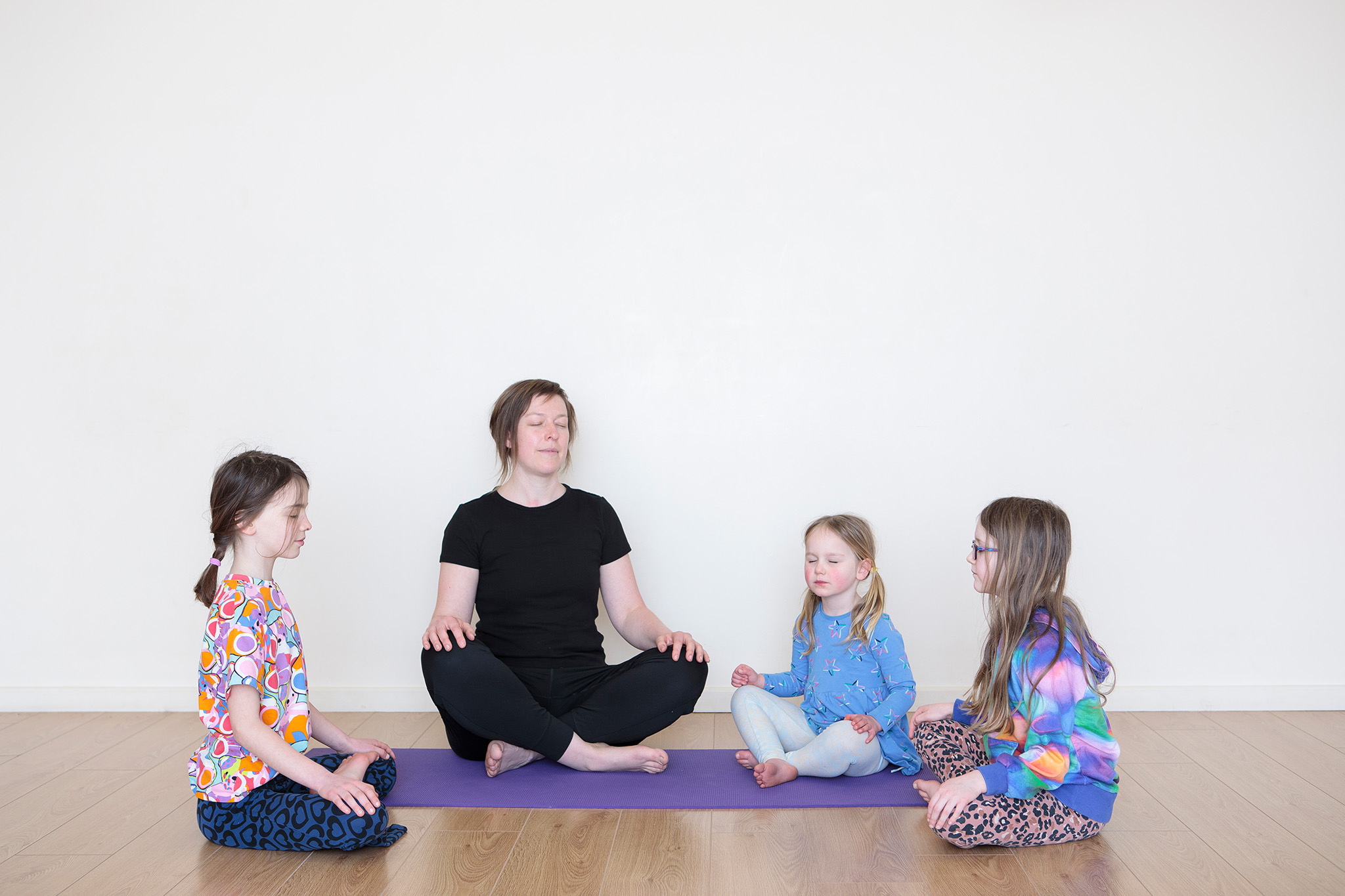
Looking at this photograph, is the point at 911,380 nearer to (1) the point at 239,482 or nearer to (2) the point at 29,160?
(1) the point at 239,482

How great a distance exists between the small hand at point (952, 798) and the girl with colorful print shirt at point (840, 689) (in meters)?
0.34

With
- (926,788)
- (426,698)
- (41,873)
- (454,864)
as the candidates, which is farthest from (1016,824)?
(41,873)

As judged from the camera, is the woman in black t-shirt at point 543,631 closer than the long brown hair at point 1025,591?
No

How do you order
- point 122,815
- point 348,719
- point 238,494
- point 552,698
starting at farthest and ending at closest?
point 348,719, point 552,698, point 122,815, point 238,494

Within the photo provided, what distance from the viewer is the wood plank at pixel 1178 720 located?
8.68 ft

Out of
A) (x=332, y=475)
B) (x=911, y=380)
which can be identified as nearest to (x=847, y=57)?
(x=911, y=380)

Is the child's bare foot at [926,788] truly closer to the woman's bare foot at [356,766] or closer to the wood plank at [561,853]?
the wood plank at [561,853]

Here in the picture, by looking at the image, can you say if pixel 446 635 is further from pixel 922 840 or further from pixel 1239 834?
pixel 1239 834

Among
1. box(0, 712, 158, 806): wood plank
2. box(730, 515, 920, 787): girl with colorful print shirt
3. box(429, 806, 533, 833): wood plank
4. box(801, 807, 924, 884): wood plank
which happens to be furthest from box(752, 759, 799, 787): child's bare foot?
box(0, 712, 158, 806): wood plank

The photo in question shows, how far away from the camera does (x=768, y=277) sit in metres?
2.81

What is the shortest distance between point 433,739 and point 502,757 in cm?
43

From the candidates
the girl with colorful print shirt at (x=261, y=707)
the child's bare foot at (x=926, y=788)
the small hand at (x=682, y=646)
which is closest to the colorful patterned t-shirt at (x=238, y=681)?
the girl with colorful print shirt at (x=261, y=707)

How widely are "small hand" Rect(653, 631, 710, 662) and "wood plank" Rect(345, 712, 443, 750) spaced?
2.51 ft

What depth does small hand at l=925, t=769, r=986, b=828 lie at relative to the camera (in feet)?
6.00
